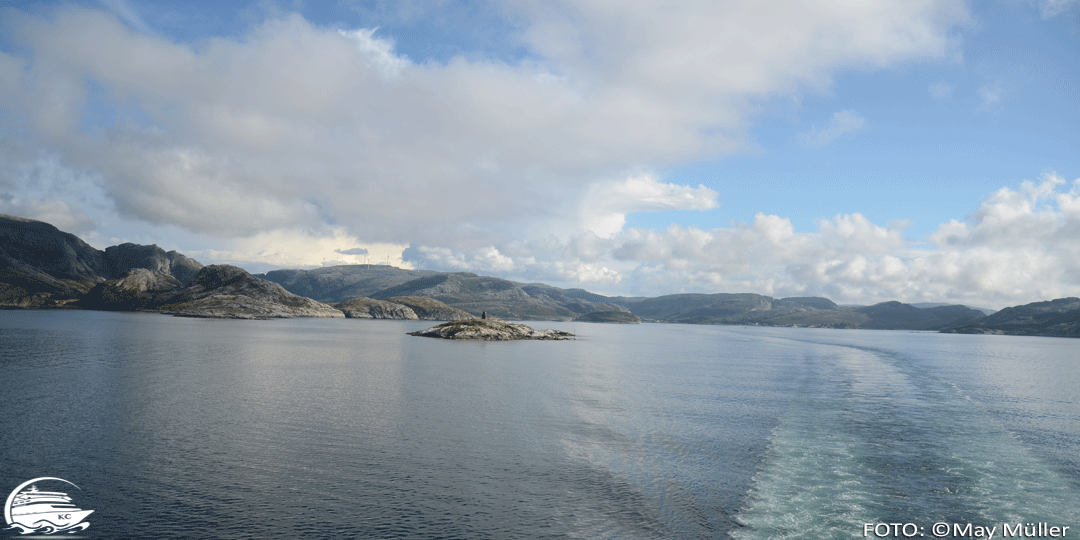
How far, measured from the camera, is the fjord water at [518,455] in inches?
926

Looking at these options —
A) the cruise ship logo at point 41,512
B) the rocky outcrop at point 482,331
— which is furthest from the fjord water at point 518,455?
the rocky outcrop at point 482,331

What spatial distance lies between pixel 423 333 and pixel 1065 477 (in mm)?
175066

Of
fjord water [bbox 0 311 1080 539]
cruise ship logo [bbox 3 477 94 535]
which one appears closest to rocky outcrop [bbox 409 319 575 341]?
fjord water [bbox 0 311 1080 539]

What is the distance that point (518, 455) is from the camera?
3397 centimetres

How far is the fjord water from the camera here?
2353 centimetres

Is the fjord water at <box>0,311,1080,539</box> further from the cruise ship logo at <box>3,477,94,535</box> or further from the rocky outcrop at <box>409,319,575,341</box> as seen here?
the rocky outcrop at <box>409,319,575,341</box>

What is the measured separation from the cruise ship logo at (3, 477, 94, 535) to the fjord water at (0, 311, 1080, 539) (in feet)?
2.54

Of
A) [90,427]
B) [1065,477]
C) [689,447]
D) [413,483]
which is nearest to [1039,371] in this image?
[1065,477]

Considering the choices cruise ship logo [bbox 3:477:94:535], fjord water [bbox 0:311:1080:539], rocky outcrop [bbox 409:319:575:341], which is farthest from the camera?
rocky outcrop [bbox 409:319:575:341]

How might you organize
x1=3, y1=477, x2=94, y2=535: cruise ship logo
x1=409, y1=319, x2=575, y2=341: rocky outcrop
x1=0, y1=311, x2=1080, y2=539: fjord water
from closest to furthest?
x1=3, y1=477, x2=94, y2=535: cruise ship logo → x1=0, y1=311, x2=1080, y2=539: fjord water → x1=409, y1=319, x2=575, y2=341: rocky outcrop

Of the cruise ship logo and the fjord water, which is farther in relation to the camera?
the fjord water

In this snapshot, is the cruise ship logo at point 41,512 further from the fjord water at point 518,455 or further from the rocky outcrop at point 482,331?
the rocky outcrop at point 482,331

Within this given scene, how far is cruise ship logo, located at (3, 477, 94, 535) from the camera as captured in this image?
21.5 meters

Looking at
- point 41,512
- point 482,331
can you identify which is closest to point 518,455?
point 41,512
